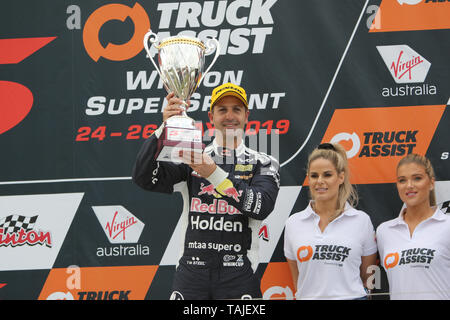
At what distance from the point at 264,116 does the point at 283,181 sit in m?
0.43

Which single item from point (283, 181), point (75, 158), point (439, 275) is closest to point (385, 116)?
point (283, 181)

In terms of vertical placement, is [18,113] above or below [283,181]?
→ above

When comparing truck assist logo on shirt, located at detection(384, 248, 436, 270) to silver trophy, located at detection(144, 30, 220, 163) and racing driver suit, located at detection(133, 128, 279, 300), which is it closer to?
racing driver suit, located at detection(133, 128, 279, 300)

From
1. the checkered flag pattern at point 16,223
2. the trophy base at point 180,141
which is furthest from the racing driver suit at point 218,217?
the checkered flag pattern at point 16,223

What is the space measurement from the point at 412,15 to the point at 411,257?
60.7 inches

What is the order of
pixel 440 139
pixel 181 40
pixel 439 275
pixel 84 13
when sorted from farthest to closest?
pixel 84 13 → pixel 440 139 → pixel 439 275 → pixel 181 40

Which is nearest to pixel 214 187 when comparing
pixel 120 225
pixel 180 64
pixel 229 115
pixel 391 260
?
pixel 229 115

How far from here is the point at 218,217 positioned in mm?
2316

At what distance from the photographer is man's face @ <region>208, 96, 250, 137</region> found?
2.45 metres

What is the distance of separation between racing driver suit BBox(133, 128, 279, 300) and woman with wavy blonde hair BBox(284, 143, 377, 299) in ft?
1.25

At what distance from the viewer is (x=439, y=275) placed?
2.52 m

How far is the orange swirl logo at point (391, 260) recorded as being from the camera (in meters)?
2.59

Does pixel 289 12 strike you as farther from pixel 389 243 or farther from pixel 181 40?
pixel 389 243

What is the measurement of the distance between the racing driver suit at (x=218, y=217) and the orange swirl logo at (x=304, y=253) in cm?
38
